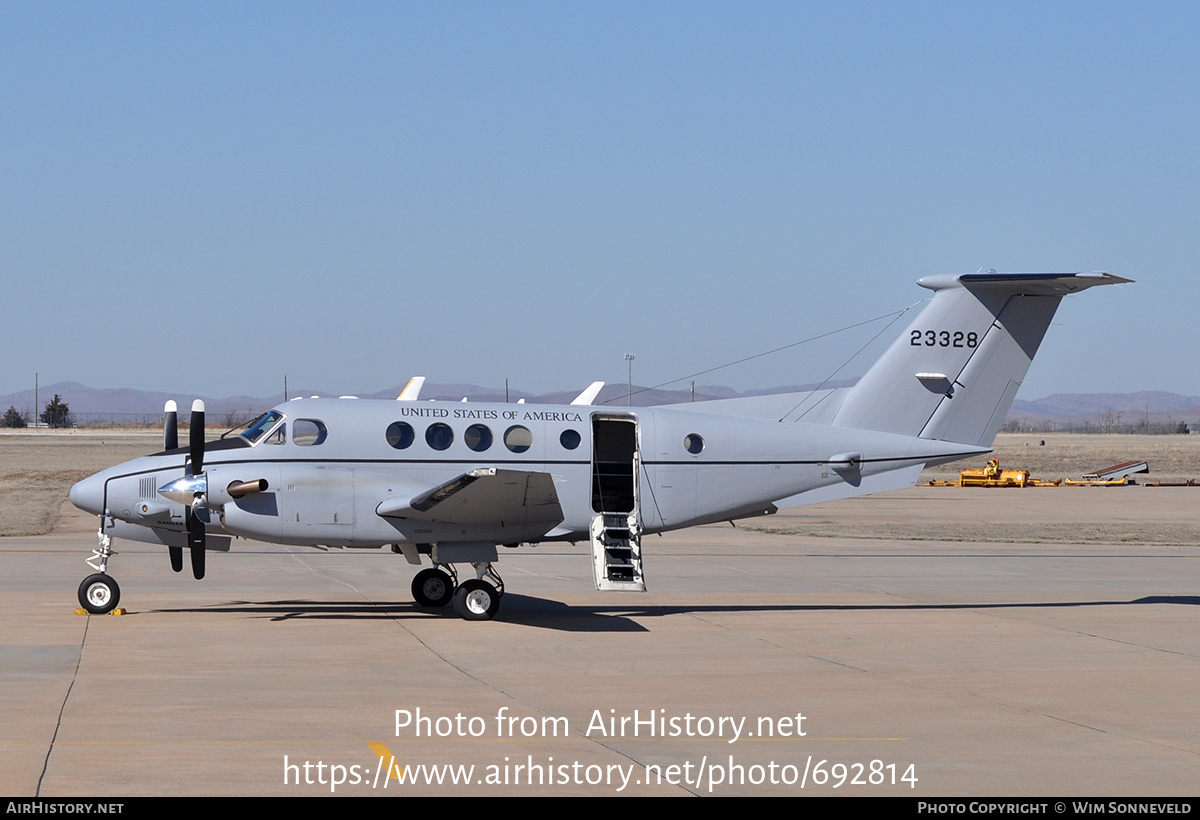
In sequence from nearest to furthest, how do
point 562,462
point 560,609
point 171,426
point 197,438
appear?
1. point 197,438
2. point 562,462
3. point 171,426
4. point 560,609

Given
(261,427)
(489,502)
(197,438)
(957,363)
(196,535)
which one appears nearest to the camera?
(197,438)

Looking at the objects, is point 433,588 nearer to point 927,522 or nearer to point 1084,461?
point 927,522

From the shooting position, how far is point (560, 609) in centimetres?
1755

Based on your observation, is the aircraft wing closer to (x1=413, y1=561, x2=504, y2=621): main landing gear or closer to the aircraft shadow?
(x1=413, y1=561, x2=504, y2=621): main landing gear

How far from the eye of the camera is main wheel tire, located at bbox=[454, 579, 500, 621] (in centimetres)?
1594

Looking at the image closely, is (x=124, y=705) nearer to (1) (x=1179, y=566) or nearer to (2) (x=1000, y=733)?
(2) (x=1000, y=733)

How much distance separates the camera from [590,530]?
16.8 metres

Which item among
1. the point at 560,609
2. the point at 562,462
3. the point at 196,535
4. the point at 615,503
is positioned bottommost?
the point at 560,609

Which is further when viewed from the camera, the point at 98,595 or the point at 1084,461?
the point at 1084,461

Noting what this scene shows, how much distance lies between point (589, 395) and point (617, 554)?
357 cm

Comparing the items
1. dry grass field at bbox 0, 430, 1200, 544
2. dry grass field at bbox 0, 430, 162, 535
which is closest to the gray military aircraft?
dry grass field at bbox 0, 430, 1200, 544

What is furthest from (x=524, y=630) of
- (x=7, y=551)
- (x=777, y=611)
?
(x=7, y=551)

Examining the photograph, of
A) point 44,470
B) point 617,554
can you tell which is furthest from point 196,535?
point 44,470
